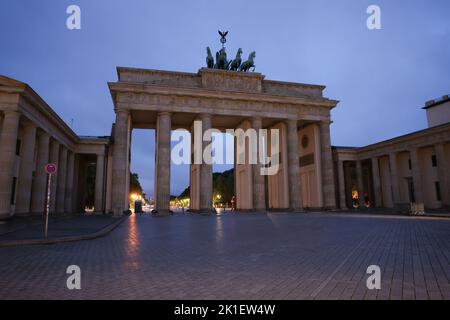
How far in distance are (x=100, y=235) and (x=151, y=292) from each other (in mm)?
9208

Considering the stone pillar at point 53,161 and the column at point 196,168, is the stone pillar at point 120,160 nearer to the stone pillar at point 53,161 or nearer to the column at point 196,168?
the stone pillar at point 53,161

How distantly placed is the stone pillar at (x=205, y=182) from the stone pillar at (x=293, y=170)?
34.9ft

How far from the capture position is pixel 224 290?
5.17 m

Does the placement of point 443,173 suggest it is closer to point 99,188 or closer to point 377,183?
point 377,183

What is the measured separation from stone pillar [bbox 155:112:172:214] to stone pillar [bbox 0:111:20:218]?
1531cm

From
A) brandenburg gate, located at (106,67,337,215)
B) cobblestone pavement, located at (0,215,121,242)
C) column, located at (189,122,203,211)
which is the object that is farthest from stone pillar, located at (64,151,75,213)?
column, located at (189,122,203,211)

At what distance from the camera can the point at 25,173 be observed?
23.1m

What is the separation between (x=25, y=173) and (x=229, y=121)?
2520 centimetres

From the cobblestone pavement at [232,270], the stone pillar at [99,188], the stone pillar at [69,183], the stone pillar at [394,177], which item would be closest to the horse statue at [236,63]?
the stone pillar at [99,188]

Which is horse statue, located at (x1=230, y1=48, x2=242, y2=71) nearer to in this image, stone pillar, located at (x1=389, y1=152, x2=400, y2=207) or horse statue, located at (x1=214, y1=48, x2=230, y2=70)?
horse statue, located at (x1=214, y1=48, x2=230, y2=70)

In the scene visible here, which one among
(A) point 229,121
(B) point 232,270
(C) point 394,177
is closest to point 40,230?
(B) point 232,270

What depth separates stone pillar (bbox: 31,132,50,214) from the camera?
85.4 feet

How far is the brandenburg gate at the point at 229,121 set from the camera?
3428 cm
